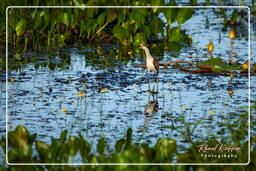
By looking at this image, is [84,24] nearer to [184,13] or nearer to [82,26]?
[82,26]

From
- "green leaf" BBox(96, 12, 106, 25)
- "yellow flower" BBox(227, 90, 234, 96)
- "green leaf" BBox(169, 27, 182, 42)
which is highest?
"green leaf" BBox(96, 12, 106, 25)

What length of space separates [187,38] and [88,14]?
4.71 ft

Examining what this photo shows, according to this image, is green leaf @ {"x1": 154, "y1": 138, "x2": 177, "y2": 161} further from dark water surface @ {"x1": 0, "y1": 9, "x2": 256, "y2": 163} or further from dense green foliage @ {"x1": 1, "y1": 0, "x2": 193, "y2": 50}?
dense green foliage @ {"x1": 1, "y1": 0, "x2": 193, "y2": 50}

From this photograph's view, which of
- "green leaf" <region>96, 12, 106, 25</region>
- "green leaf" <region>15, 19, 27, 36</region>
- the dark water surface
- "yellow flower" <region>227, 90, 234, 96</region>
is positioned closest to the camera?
the dark water surface

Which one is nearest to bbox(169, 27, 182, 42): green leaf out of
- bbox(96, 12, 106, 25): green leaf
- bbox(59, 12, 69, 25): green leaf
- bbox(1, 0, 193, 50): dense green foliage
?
bbox(1, 0, 193, 50): dense green foliage

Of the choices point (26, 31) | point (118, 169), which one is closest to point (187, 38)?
point (26, 31)

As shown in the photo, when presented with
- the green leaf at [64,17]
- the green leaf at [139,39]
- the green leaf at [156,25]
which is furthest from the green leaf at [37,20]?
the green leaf at [156,25]

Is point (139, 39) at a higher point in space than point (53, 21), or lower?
lower

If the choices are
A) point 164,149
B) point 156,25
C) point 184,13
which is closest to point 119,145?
point 164,149

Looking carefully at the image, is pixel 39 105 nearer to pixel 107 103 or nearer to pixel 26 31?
pixel 107 103

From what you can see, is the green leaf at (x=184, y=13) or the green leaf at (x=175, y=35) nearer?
the green leaf at (x=184, y=13)

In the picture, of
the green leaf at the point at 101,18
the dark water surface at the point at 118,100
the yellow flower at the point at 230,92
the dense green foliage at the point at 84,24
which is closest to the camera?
the dark water surface at the point at 118,100

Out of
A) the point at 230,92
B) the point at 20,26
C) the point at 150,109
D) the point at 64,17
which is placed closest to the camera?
the point at 150,109

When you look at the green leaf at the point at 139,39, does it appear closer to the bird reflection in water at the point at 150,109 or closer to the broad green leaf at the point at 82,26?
the broad green leaf at the point at 82,26
